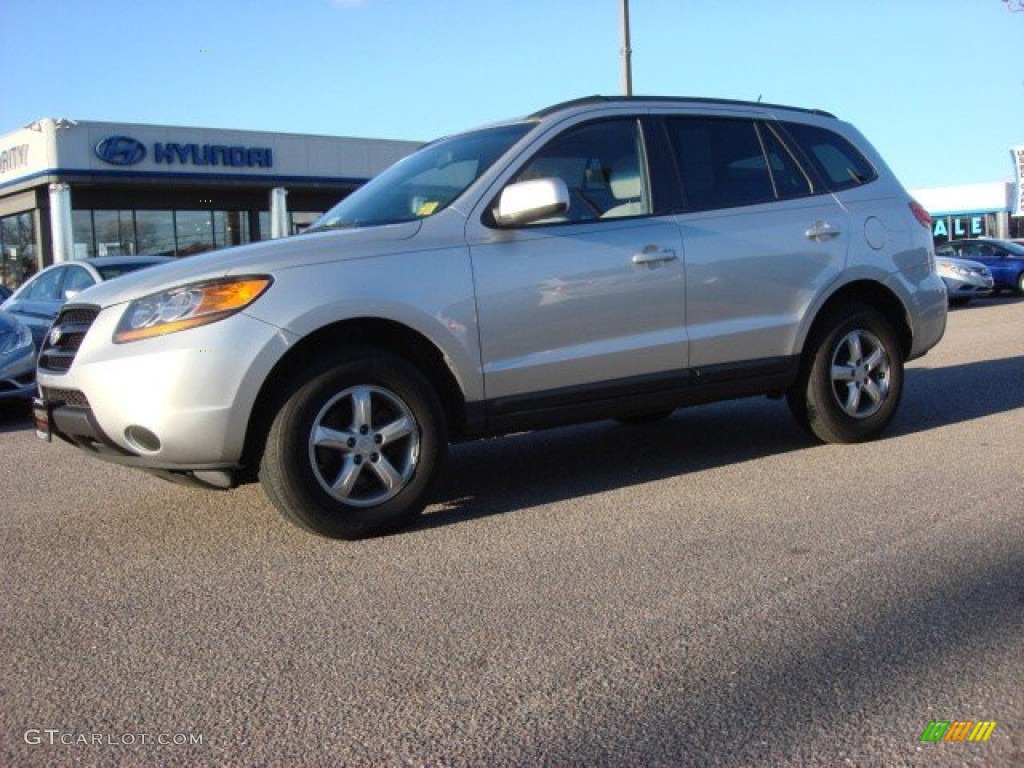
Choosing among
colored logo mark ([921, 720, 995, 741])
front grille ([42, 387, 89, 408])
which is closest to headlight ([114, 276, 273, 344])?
front grille ([42, 387, 89, 408])

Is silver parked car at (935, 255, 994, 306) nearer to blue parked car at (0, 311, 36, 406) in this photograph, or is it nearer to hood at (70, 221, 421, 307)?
blue parked car at (0, 311, 36, 406)

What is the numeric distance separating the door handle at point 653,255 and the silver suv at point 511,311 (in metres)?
0.01

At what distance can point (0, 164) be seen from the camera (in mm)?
29688

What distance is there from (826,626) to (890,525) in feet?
4.13

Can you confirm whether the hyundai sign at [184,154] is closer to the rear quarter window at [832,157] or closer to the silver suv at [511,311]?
the silver suv at [511,311]

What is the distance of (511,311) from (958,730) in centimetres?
266

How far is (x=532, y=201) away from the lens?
4.66 metres

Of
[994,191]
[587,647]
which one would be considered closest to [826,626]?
[587,647]

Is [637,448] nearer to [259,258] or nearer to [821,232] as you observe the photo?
[821,232]

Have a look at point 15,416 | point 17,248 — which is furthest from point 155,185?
point 15,416

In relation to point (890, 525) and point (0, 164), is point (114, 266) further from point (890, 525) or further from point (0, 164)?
point (0, 164)

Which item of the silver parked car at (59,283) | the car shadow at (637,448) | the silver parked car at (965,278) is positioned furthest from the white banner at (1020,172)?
the silver parked car at (59,283)

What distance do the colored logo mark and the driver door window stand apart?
2.94 m

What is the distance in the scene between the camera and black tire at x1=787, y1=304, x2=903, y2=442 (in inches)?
232
